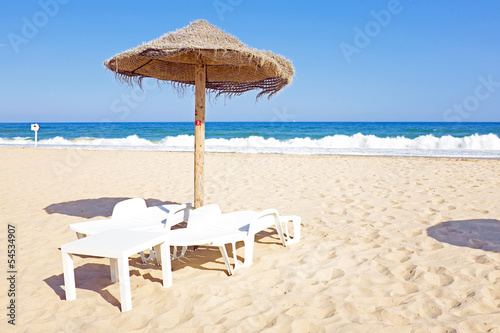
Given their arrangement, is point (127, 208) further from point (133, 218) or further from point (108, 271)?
point (108, 271)

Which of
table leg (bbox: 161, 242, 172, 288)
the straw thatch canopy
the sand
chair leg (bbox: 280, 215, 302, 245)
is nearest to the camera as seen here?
the sand

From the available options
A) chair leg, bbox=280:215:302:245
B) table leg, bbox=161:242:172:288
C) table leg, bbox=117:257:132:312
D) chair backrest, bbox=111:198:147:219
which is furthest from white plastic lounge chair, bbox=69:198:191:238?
chair leg, bbox=280:215:302:245

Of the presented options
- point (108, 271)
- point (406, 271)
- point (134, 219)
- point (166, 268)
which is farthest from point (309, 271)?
point (134, 219)

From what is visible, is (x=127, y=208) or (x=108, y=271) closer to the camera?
(x=108, y=271)

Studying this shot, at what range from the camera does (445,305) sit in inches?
102

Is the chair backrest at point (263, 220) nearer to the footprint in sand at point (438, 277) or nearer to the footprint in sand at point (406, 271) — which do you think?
the footprint in sand at point (406, 271)

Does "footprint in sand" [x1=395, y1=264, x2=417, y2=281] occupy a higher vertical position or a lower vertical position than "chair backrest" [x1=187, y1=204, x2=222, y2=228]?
lower

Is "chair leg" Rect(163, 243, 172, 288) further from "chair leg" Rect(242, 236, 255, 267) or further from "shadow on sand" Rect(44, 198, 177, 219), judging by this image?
"shadow on sand" Rect(44, 198, 177, 219)

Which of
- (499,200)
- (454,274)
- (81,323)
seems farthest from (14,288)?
(499,200)

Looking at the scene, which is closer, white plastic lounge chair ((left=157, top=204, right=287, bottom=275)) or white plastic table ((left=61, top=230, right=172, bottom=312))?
white plastic table ((left=61, top=230, right=172, bottom=312))

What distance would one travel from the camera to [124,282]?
250cm

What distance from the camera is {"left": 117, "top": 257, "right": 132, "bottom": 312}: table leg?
2.49 m

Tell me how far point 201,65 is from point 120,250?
2417 mm

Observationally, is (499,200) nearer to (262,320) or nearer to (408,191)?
(408,191)
